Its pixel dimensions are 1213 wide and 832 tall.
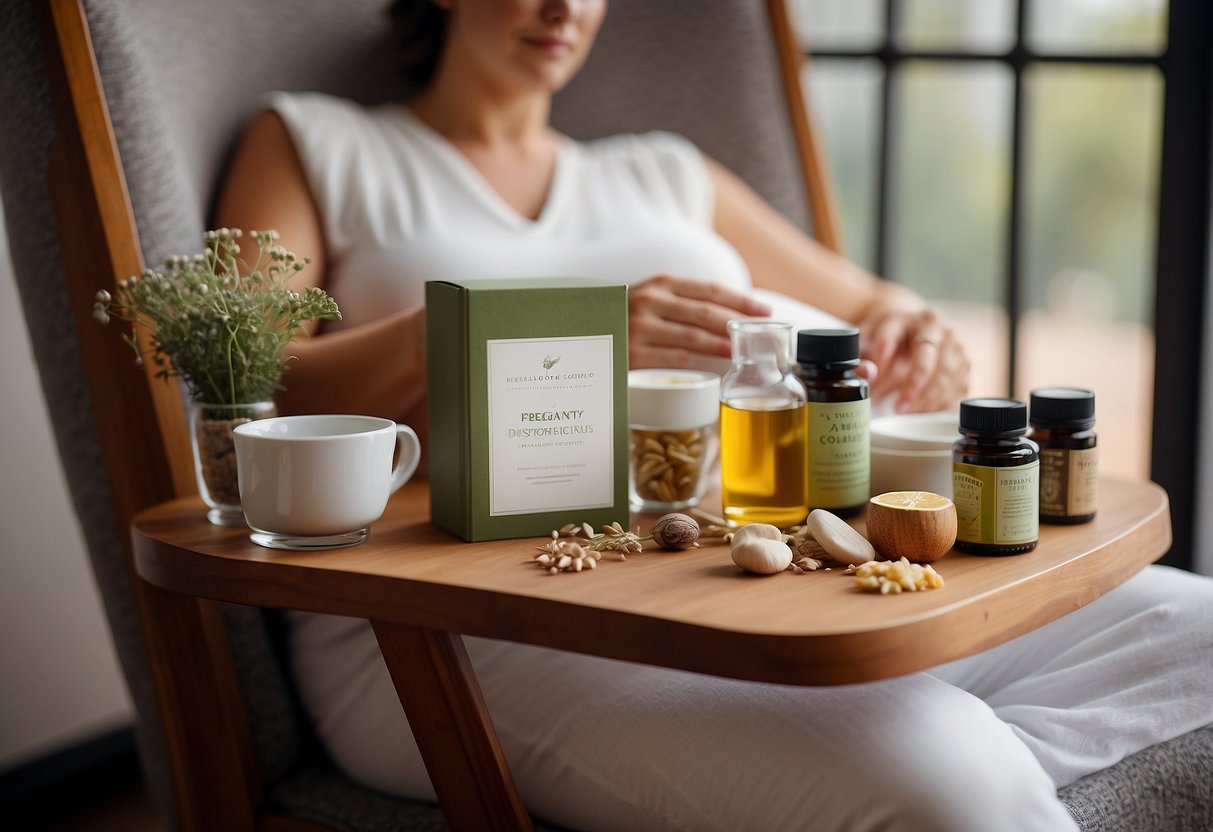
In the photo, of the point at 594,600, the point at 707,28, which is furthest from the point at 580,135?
the point at 594,600

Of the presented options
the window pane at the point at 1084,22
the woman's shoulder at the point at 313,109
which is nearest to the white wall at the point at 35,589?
the woman's shoulder at the point at 313,109

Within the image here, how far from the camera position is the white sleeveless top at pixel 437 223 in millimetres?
1182

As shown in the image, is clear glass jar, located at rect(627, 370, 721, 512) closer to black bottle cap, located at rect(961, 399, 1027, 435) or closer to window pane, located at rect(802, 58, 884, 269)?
black bottle cap, located at rect(961, 399, 1027, 435)

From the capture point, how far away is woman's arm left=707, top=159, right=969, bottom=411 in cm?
111

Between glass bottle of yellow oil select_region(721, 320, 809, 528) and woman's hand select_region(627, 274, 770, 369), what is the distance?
0.12 m

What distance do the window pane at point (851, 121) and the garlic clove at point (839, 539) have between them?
973mm

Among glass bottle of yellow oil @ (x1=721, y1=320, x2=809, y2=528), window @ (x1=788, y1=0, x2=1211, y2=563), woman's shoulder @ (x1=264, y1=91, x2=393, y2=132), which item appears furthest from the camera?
window @ (x1=788, y1=0, x2=1211, y2=563)

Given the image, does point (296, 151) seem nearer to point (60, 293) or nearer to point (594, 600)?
point (60, 293)

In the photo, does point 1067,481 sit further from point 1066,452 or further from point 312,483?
point 312,483

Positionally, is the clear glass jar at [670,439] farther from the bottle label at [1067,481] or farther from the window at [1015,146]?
the window at [1015,146]

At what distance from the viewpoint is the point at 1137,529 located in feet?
2.85

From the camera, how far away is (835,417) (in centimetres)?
87

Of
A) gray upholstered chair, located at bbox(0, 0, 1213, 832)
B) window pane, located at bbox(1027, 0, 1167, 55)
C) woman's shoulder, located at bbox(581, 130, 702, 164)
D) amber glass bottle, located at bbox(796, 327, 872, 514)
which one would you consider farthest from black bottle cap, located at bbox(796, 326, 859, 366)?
window pane, located at bbox(1027, 0, 1167, 55)

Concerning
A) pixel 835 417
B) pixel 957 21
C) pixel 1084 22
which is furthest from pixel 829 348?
pixel 957 21
